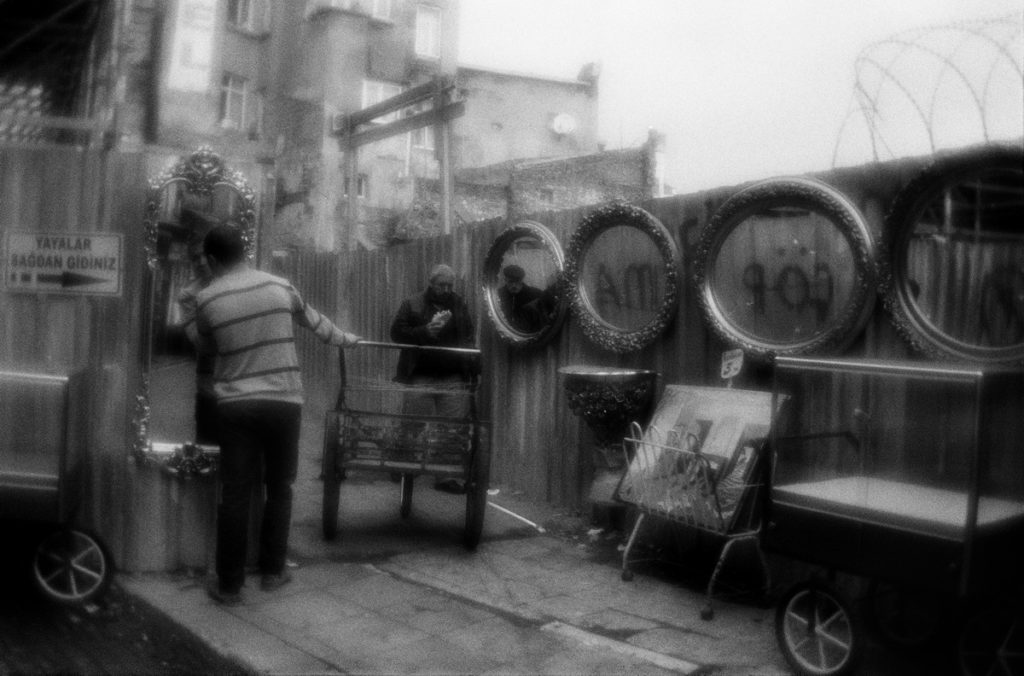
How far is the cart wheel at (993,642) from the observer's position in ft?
13.4

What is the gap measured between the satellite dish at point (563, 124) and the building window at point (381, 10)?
795cm

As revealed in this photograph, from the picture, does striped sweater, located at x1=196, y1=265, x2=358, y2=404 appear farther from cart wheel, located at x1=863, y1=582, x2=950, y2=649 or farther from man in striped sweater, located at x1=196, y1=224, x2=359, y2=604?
cart wheel, located at x1=863, y1=582, x2=950, y2=649

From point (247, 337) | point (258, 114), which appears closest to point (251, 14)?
point (258, 114)

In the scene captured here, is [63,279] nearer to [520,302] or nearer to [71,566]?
[71,566]

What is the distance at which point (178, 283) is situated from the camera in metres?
5.96

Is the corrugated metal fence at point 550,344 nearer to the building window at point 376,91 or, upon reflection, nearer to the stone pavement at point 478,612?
the stone pavement at point 478,612

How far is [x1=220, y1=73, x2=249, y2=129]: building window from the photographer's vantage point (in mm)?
26938

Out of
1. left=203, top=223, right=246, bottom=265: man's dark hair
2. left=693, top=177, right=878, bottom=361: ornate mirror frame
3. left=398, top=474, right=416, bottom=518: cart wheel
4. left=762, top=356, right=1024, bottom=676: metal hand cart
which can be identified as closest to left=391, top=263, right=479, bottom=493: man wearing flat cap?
left=398, top=474, right=416, bottom=518: cart wheel

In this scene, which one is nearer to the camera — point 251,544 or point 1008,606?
point 1008,606

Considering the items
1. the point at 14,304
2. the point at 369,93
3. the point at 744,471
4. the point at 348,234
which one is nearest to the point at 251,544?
the point at 14,304

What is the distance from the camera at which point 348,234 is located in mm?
15047

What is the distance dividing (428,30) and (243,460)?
26183 millimetres

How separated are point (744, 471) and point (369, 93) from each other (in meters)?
23.5

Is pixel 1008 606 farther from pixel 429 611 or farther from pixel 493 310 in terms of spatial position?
pixel 493 310
